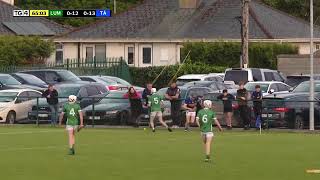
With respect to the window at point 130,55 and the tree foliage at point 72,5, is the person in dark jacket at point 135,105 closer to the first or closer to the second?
the window at point 130,55

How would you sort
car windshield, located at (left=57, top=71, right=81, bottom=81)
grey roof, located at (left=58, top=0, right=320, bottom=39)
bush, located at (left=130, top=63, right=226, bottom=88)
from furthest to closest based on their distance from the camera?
grey roof, located at (left=58, top=0, right=320, bottom=39) < bush, located at (left=130, top=63, right=226, bottom=88) < car windshield, located at (left=57, top=71, right=81, bottom=81)

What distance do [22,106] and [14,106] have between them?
0.39 m

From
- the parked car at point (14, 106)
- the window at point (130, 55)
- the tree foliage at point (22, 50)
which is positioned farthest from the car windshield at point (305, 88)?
the window at point (130, 55)

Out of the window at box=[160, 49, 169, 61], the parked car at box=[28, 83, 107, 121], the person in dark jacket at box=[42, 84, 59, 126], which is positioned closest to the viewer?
the person in dark jacket at box=[42, 84, 59, 126]

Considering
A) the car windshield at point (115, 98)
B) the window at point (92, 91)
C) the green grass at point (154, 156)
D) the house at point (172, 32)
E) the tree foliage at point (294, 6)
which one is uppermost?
the tree foliage at point (294, 6)

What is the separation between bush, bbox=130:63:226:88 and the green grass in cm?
2430

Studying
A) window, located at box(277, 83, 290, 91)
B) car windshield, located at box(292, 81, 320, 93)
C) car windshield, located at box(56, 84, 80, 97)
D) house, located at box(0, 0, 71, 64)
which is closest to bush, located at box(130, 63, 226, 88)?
house, located at box(0, 0, 71, 64)

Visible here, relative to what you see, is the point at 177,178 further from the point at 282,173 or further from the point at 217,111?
the point at 217,111

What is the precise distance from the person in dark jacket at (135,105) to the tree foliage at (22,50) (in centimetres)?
2453

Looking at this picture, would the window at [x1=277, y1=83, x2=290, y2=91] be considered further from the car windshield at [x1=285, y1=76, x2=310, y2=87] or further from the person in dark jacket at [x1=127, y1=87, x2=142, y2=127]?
the person in dark jacket at [x1=127, y1=87, x2=142, y2=127]

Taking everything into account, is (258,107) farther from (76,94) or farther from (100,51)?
(100,51)

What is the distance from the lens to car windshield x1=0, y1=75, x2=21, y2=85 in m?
46.2

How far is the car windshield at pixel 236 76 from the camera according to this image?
4809 cm

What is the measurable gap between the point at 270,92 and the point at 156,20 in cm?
2951
